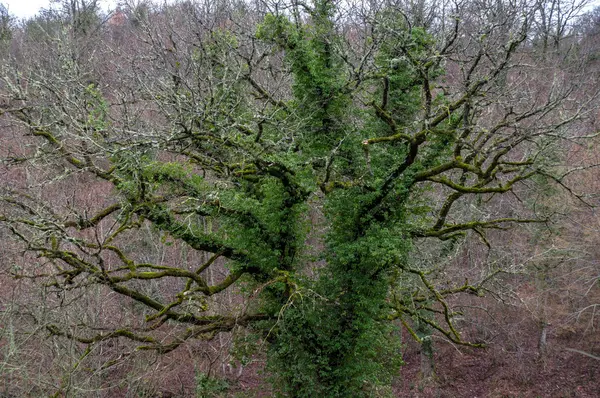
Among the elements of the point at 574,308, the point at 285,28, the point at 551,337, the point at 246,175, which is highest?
the point at 285,28

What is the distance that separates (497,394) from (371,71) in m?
13.2

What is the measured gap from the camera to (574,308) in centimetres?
1673

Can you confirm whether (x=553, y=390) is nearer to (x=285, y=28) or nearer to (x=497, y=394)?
(x=497, y=394)

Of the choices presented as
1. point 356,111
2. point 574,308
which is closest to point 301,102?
point 356,111

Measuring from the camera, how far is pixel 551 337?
63.3 feet

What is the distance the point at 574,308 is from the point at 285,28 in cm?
1249

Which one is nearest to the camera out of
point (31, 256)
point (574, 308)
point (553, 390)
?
point (31, 256)

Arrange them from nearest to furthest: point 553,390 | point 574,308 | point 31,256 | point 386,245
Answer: point 386,245
point 31,256
point 574,308
point 553,390

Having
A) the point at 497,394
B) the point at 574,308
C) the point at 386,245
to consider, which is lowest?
the point at 497,394

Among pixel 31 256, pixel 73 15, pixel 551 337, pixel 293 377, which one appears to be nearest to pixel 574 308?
pixel 551 337

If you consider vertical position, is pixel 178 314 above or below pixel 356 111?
below

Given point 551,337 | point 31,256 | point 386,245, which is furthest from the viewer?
point 551,337

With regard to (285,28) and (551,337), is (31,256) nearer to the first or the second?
(285,28)

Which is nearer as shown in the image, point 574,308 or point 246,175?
point 246,175
